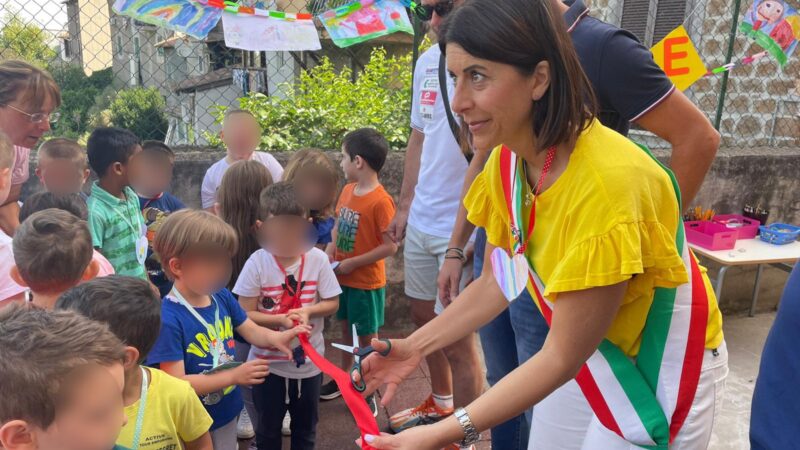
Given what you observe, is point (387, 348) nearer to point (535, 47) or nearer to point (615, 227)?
point (615, 227)

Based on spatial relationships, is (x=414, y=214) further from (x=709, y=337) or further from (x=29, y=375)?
(x=29, y=375)

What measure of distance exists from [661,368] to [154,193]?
2766mm

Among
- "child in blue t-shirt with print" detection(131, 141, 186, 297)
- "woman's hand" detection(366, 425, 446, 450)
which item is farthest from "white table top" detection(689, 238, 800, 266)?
"child in blue t-shirt with print" detection(131, 141, 186, 297)

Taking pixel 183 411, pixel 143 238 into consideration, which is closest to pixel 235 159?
pixel 143 238

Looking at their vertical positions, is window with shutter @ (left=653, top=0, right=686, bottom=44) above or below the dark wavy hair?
above

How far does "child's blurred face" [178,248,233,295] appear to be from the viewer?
2.20 m

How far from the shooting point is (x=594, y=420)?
5.36 ft

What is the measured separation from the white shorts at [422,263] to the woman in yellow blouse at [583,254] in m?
1.35

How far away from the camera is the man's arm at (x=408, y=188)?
330 centimetres

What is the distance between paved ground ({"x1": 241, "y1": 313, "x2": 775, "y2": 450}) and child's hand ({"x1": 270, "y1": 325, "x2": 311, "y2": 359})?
35.6 inches

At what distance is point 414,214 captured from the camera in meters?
3.12

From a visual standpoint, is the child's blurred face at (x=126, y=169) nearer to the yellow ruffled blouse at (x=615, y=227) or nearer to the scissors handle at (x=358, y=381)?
the scissors handle at (x=358, y=381)

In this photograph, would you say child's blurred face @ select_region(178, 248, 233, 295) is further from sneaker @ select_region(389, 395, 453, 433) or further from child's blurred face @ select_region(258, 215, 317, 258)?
sneaker @ select_region(389, 395, 453, 433)

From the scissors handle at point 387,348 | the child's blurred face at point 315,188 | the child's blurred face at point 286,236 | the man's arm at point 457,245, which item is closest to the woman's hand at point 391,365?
the scissors handle at point 387,348
